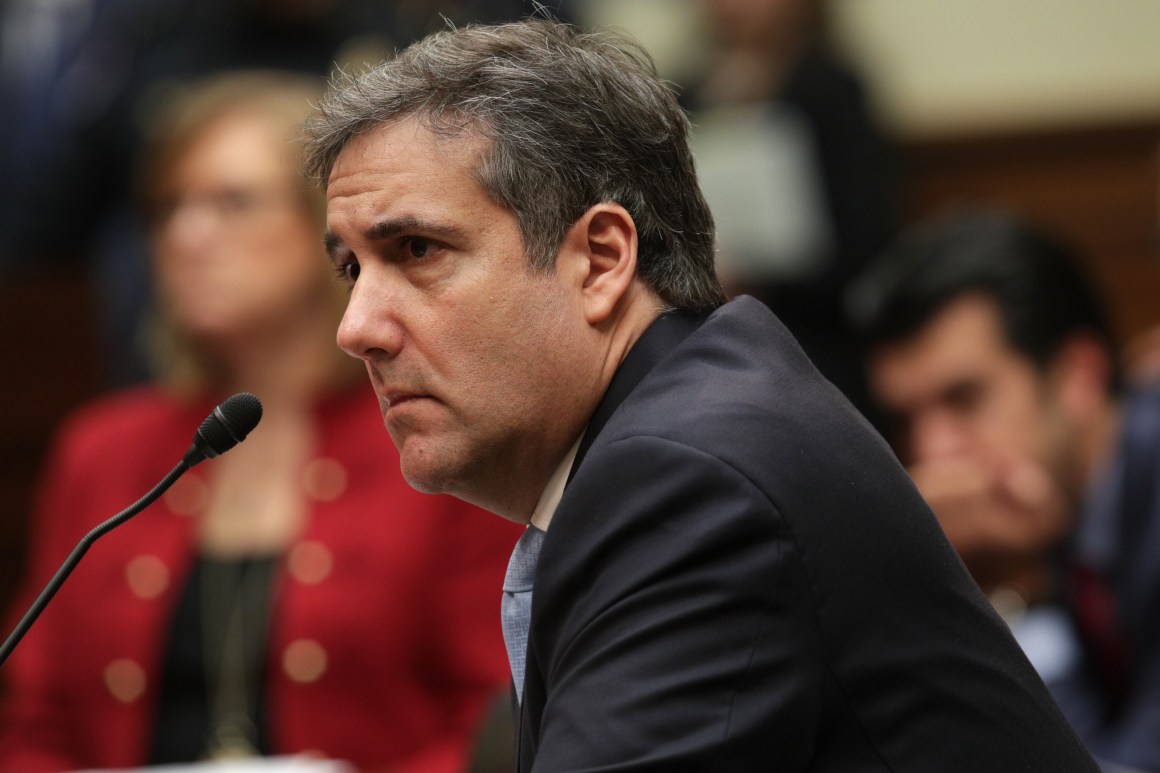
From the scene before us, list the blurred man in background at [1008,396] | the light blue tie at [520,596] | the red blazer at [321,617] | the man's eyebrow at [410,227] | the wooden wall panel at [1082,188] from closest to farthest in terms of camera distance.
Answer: the man's eyebrow at [410,227] → the light blue tie at [520,596] → the red blazer at [321,617] → the blurred man in background at [1008,396] → the wooden wall panel at [1082,188]

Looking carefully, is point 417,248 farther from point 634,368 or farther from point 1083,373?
point 1083,373

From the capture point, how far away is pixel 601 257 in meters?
1.41

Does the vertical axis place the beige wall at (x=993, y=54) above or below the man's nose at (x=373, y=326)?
below

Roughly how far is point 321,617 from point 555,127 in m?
1.41

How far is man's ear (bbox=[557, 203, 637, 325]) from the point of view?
1.39m

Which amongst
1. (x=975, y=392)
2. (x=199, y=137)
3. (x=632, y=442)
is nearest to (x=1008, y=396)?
(x=975, y=392)

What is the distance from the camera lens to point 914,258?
2.97 meters

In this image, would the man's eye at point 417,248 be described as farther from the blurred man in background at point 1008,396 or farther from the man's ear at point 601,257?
the blurred man in background at point 1008,396

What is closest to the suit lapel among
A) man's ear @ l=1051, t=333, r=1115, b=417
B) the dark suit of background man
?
the dark suit of background man

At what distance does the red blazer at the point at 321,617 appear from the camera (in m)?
2.57

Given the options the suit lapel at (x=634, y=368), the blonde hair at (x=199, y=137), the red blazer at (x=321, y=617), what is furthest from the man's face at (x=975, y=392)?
the suit lapel at (x=634, y=368)

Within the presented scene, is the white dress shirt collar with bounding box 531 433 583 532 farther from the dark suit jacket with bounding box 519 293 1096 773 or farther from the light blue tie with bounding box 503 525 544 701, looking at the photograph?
the dark suit jacket with bounding box 519 293 1096 773

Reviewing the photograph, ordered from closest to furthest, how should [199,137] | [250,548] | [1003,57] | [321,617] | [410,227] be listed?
[410,227] → [321,617] → [250,548] → [199,137] → [1003,57]

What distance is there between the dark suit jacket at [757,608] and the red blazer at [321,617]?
1262 millimetres
